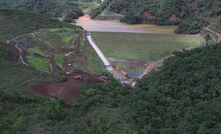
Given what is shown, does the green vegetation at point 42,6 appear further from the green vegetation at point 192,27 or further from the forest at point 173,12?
the green vegetation at point 192,27

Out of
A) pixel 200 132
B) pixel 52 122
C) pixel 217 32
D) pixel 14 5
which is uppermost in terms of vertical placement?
pixel 14 5

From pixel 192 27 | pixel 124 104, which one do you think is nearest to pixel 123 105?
pixel 124 104

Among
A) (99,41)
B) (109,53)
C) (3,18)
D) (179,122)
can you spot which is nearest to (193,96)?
(179,122)

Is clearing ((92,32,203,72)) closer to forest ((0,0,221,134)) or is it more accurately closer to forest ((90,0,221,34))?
forest ((0,0,221,134))

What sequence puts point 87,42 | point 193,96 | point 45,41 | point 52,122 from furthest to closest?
point 87,42 < point 45,41 < point 193,96 < point 52,122

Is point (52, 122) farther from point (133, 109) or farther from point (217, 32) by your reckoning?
point (217, 32)

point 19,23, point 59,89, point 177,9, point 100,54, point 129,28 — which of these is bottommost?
point 100,54

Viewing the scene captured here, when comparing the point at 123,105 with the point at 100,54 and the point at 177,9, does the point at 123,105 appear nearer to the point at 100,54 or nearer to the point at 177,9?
the point at 100,54

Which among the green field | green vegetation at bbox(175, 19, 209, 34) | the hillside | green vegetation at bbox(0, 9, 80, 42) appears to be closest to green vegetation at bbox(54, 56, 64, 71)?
the green field
